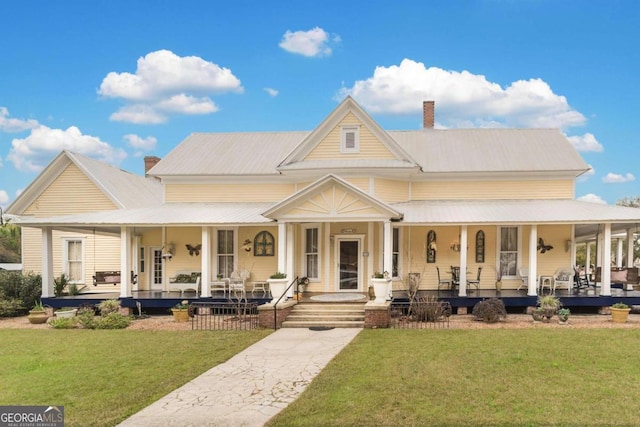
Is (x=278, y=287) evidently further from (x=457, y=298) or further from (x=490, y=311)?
(x=490, y=311)

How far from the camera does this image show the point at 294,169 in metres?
19.1

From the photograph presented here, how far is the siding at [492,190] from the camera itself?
20.2 m

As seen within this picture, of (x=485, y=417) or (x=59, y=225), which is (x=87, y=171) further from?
(x=485, y=417)

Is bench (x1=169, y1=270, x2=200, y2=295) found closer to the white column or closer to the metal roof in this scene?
the metal roof

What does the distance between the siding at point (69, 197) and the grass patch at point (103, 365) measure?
908 cm

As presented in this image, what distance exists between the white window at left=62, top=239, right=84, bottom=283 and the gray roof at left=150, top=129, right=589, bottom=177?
591cm

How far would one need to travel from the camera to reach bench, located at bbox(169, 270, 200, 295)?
18.7 m

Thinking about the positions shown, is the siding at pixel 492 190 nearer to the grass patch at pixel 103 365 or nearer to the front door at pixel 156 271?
the grass patch at pixel 103 365

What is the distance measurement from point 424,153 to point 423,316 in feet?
28.5

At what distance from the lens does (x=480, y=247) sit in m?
19.5

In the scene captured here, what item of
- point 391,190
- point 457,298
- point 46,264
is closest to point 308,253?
point 391,190

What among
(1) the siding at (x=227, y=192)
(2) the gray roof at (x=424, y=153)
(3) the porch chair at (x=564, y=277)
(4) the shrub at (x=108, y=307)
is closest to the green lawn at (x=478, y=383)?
(3) the porch chair at (x=564, y=277)

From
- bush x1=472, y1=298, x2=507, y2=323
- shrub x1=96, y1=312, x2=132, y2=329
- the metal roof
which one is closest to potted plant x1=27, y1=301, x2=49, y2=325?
shrub x1=96, y1=312, x2=132, y2=329

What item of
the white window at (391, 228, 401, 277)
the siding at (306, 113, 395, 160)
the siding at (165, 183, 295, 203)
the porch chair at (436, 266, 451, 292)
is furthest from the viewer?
the siding at (165, 183, 295, 203)
